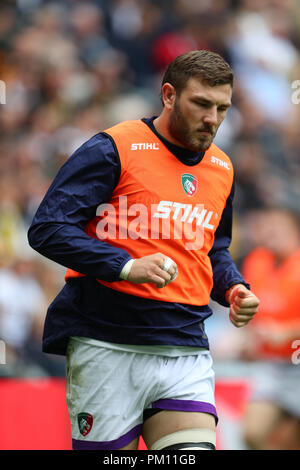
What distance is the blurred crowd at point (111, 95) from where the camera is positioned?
22.3 feet

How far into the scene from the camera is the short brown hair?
276 cm

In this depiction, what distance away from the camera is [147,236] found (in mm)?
2775

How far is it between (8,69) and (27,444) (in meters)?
4.49

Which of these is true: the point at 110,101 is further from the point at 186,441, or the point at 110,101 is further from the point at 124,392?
the point at 186,441

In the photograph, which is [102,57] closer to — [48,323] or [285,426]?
[285,426]

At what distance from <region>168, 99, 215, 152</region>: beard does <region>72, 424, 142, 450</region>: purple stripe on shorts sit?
1.10m

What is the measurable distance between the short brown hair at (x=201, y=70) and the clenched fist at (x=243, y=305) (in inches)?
32.0

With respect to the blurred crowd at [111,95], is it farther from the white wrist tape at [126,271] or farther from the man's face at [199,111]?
the white wrist tape at [126,271]

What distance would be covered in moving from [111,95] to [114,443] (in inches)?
217

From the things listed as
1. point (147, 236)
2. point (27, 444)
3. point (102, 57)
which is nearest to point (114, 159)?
point (147, 236)

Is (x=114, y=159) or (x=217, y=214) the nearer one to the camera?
(x=114, y=159)

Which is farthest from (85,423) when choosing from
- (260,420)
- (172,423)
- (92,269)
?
(260,420)

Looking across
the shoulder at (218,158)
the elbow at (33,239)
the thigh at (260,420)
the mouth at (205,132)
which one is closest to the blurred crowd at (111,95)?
the thigh at (260,420)

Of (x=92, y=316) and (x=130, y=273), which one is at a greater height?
(x=130, y=273)
